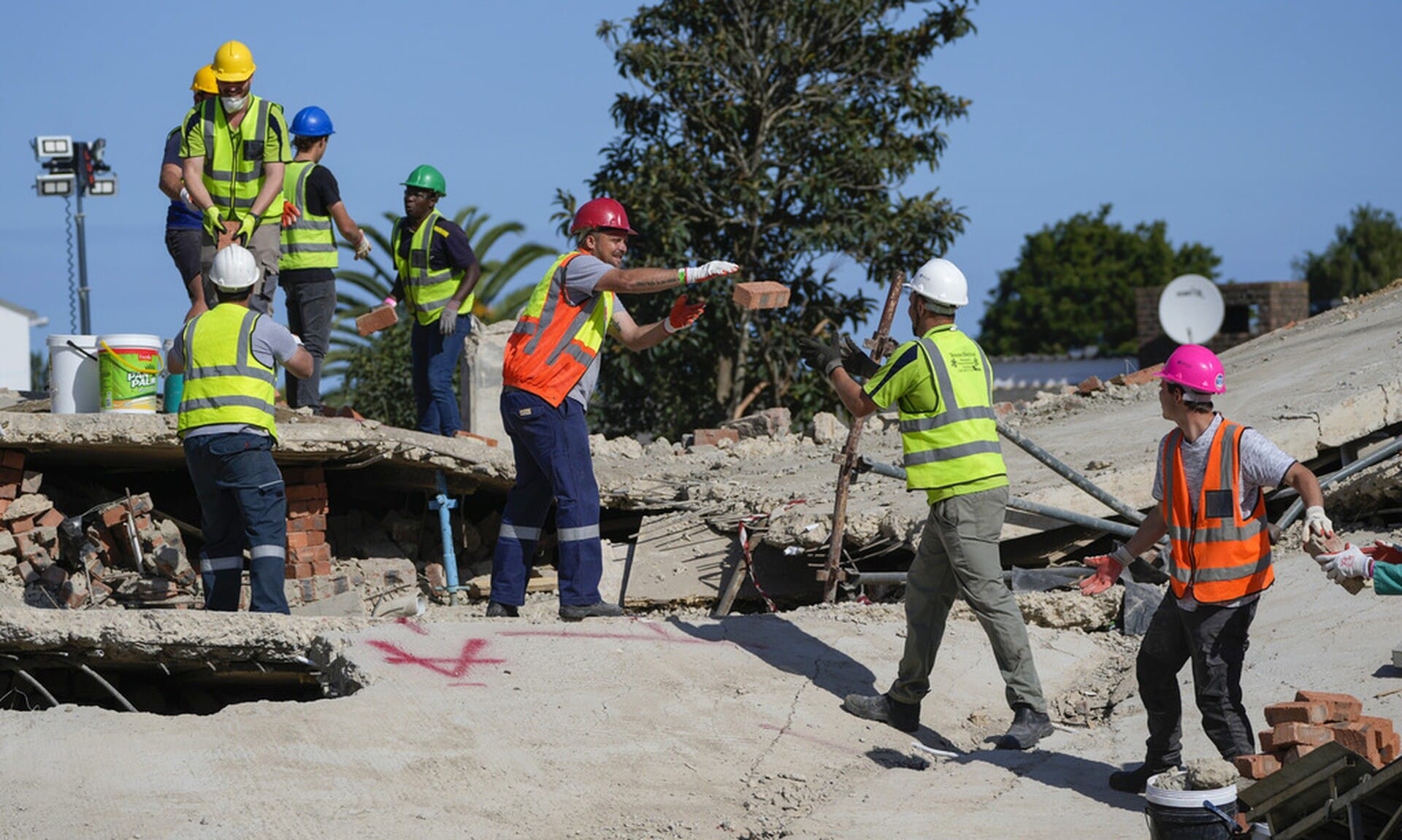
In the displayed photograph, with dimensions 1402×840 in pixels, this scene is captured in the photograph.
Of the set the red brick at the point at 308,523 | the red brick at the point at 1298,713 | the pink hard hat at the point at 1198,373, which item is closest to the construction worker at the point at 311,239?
the red brick at the point at 308,523

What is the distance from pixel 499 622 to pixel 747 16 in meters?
10.2

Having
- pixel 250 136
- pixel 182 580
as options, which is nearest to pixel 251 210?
pixel 250 136

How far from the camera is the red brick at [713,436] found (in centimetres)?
1244

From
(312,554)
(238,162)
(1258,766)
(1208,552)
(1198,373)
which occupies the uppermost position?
(238,162)

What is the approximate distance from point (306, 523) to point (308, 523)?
0.04ft

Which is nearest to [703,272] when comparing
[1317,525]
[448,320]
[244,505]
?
[244,505]

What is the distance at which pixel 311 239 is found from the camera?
31.0ft

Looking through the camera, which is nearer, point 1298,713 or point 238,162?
point 1298,713

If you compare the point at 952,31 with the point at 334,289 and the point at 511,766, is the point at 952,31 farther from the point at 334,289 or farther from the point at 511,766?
the point at 511,766

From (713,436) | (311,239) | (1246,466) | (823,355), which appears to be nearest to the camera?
(1246,466)

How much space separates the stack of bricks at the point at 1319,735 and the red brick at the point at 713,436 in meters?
7.65

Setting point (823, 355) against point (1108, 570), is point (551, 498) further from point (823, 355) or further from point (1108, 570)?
point (1108, 570)

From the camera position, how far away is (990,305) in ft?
172

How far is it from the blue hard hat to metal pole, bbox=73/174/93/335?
5768 millimetres
